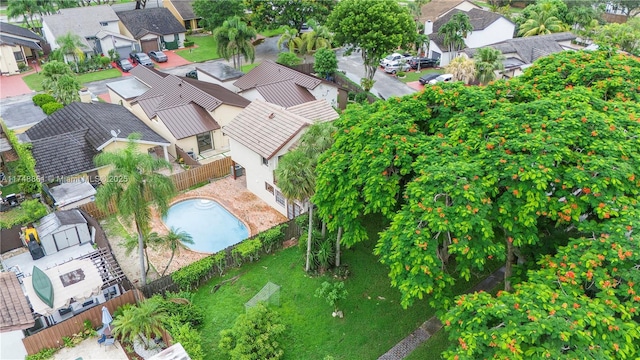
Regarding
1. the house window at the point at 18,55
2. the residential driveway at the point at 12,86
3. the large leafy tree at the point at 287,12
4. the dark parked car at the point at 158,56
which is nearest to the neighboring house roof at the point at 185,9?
the large leafy tree at the point at 287,12

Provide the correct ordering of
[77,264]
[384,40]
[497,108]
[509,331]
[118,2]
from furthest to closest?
[118,2] < [384,40] < [77,264] < [497,108] < [509,331]

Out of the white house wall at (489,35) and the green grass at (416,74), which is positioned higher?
the white house wall at (489,35)

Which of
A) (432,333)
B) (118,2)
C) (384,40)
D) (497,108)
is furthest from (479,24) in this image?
(118,2)

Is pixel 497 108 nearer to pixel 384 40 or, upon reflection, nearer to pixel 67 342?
pixel 67 342

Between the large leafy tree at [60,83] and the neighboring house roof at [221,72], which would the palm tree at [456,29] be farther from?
the large leafy tree at [60,83]

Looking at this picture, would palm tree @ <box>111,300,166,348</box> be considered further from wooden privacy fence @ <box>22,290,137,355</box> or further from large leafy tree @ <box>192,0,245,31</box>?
large leafy tree @ <box>192,0,245,31</box>

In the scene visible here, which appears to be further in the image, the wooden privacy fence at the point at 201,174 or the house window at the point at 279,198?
the wooden privacy fence at the point at 201,174

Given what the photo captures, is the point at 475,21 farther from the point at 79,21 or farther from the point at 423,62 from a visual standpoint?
the point at 79,21
